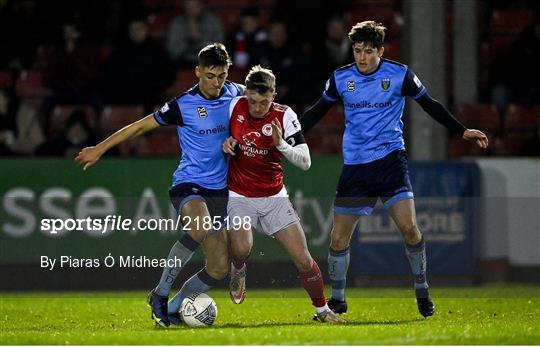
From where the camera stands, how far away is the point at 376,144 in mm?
10383

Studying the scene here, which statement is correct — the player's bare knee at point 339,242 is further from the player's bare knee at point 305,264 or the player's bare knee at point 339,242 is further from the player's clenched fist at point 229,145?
the player's clenched fist at point 229,145

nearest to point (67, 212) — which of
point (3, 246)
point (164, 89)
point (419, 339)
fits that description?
point (3, 246)

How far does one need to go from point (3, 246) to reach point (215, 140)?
432cm

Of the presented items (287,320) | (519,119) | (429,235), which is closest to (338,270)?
(287,320)

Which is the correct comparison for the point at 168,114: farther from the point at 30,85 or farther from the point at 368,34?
the point at 30,85

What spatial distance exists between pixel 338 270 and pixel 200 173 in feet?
4.80

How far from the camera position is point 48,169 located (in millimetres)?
14094

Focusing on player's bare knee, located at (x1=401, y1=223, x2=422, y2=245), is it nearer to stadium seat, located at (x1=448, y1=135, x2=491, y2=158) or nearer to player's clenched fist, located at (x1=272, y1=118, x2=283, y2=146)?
player's clenched fist, located at (x1=272, y1=118, x2=283, y2=146)

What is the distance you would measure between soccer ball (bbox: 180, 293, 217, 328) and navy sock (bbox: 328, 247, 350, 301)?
113 cm

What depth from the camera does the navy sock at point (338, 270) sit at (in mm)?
10562

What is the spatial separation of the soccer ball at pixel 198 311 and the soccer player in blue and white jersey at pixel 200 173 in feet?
0.20

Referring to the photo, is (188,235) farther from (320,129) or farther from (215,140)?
(320,129)

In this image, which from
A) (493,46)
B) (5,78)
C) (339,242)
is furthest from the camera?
(493,46)

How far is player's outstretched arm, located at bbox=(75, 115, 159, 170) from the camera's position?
9.58 m
